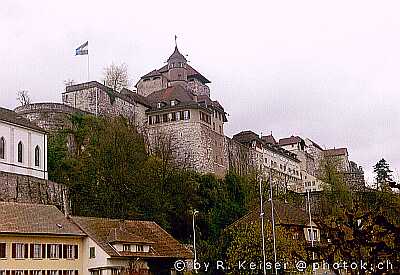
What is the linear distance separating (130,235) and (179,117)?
3710cm

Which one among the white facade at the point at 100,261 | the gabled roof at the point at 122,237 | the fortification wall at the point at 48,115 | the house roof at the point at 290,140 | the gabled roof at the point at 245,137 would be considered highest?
the house roof at the point at 290,140

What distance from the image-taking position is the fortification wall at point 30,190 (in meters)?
47.1

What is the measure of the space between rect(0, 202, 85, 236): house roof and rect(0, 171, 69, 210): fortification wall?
15.0 feet

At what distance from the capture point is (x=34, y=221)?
135 feet

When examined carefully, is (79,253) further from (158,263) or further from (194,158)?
(194,158)

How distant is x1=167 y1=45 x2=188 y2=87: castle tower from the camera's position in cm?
9994

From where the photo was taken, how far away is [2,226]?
3916 centimetres

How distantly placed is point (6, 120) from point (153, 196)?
39.8 ft

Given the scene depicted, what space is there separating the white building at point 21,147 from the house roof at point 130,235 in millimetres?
11186

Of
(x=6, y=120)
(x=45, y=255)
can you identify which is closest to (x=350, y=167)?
(x=6, y=120)

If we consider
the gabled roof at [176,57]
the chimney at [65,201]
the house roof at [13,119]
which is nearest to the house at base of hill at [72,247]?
the chimney at [65,201]

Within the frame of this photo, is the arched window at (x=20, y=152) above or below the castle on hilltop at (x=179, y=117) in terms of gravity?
below

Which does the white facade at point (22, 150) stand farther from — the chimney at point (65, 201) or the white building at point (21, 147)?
the chimney at point (65, 201)

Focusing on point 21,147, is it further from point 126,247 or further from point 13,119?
point 126,247
